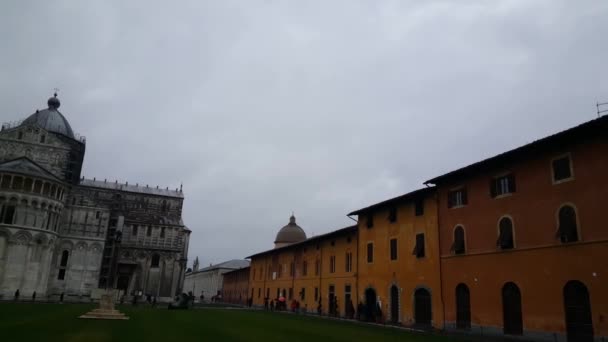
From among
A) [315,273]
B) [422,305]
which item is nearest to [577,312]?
[422,305]

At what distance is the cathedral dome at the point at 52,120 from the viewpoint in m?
64.7

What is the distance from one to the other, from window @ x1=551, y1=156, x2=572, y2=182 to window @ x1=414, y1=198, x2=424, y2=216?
966cm

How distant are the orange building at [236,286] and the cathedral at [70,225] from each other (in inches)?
386

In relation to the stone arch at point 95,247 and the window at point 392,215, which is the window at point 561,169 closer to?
the window at point 392,215

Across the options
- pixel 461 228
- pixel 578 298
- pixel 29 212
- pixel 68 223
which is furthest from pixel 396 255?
pixel 68 223

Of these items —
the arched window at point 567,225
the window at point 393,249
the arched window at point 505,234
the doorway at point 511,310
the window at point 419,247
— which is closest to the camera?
the arched window at point 567,225

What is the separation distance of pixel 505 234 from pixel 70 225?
56551 millimetres

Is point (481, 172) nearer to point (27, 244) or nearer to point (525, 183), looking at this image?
point (525, 183)

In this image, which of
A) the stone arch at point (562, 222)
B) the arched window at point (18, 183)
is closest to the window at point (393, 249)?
the stone arch at point (562, 222)

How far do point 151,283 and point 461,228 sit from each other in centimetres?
5664

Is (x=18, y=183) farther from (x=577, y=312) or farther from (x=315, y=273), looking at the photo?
(x=577, y=312)

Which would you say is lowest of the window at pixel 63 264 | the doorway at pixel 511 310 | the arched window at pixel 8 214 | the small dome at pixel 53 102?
the doorway at pixel 511 310

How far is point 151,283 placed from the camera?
68438 millimetres

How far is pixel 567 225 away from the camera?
60.6ft
